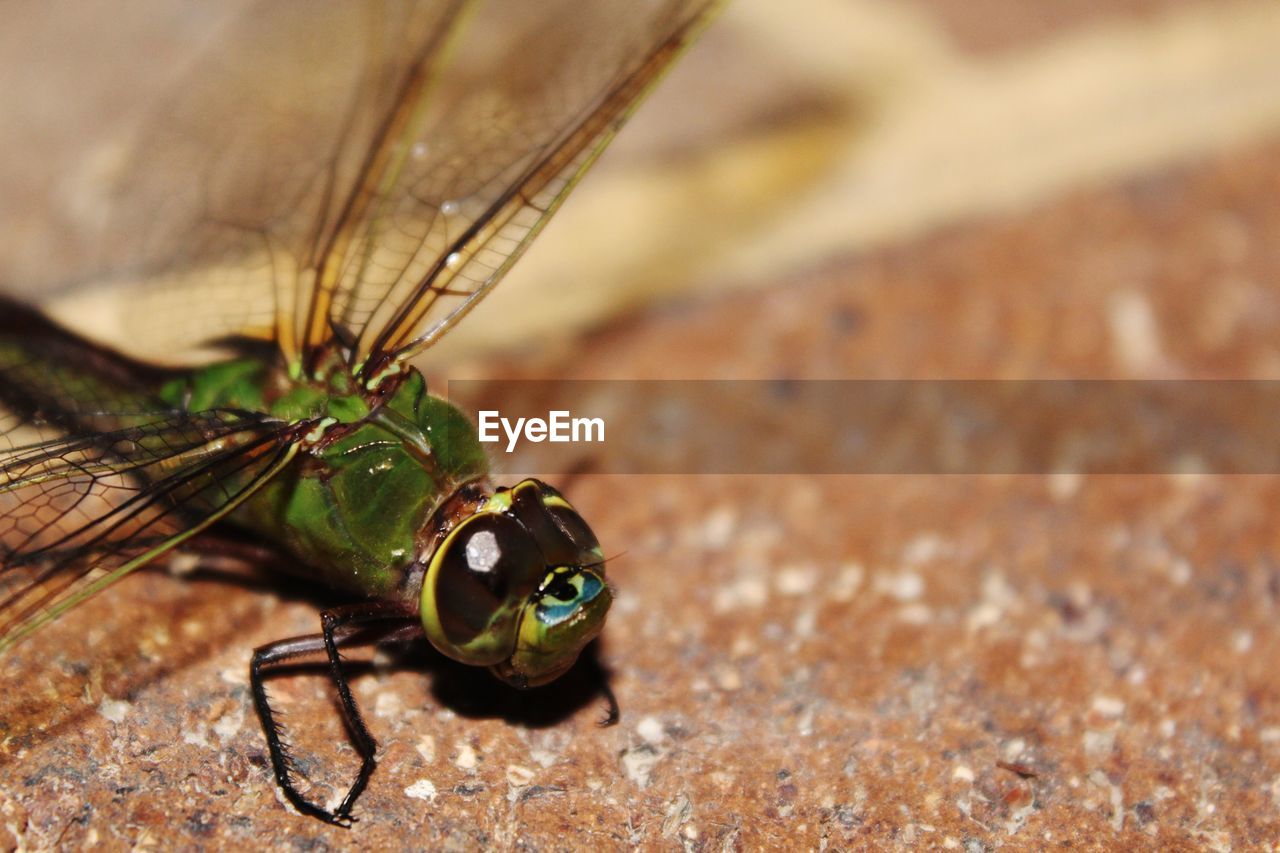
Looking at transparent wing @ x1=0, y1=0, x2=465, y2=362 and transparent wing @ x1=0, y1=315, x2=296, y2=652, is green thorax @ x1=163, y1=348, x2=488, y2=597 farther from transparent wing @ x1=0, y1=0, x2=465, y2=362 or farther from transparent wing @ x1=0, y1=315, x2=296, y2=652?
transparent wing @ x1=0, y1=0, x2=465, y2=362

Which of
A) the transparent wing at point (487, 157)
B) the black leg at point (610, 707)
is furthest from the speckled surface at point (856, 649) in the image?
the transparent wing at point (487, 157)

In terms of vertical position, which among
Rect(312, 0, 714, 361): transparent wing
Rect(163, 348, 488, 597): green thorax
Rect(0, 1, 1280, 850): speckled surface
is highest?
Rect(312, 0, 714, 361): transparent wing

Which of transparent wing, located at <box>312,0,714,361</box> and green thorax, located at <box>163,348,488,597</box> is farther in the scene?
transparent wing, located at <box>312,0,714,361</box>

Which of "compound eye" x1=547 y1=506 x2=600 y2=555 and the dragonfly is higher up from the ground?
the dragonfly

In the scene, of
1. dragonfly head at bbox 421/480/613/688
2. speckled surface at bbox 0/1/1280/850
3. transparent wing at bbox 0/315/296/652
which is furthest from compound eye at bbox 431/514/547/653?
transparent wing at bbox 0/315/296/652

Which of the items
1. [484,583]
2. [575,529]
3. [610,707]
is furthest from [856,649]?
[484,583]

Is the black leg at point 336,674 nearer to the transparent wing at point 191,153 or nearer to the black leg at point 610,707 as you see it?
the black leg at point 610,707
